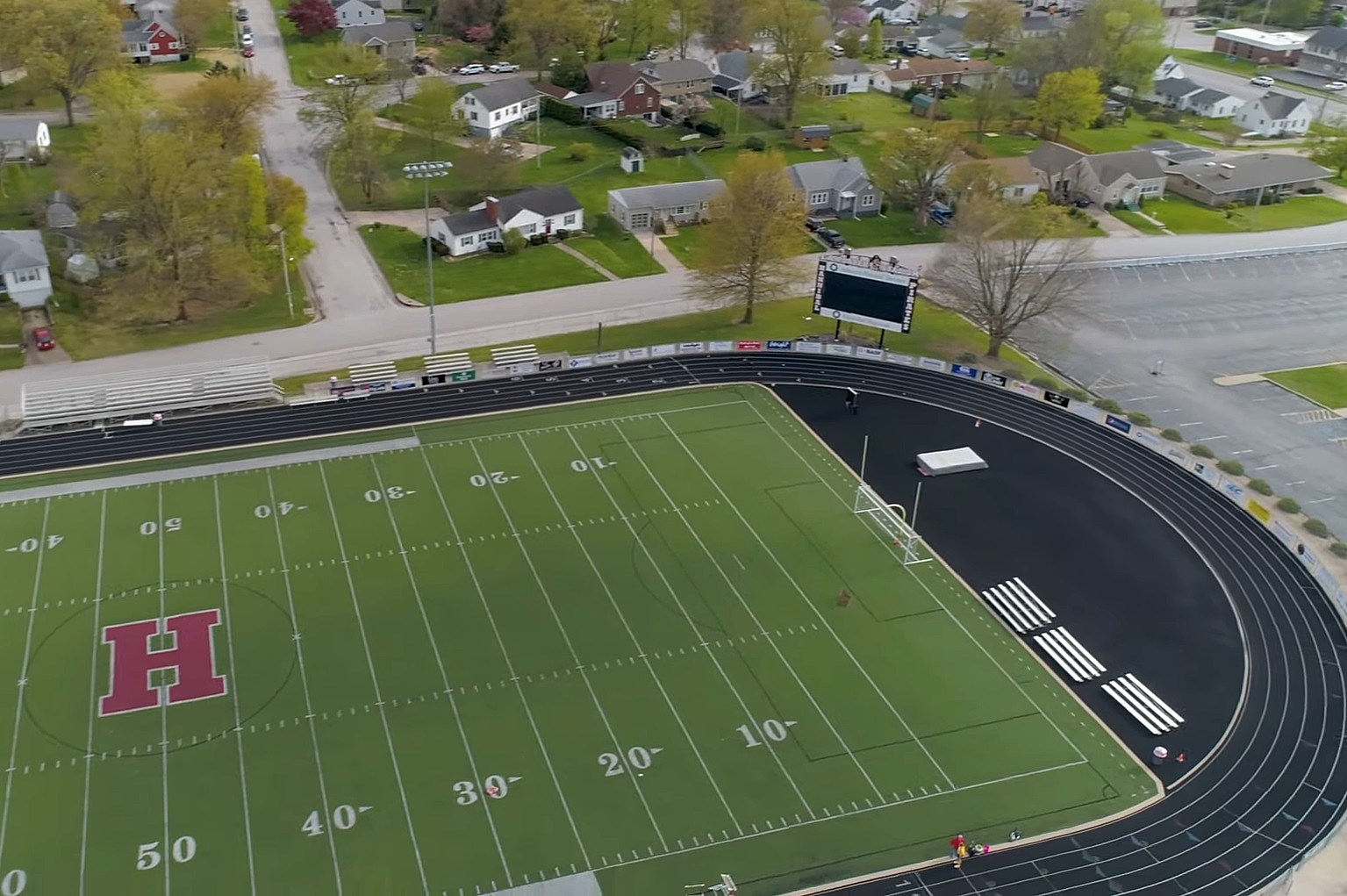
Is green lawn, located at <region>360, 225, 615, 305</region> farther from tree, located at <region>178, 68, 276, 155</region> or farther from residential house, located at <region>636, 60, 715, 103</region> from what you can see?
residential house, located at <region>636, 60, 715, 103</region>

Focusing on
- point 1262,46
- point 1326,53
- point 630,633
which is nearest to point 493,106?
point 630,633

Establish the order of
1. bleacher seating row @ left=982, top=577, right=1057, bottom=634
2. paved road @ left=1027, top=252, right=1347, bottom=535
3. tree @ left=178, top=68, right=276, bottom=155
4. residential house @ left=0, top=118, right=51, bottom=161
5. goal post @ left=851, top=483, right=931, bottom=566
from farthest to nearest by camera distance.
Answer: residential house @ left=0, top=118, right=51, bottom=161, tree @ left=178, top=68, right=276, bottom=155, paved road @ left=1027, top=252, right=1347, bottom=535, goal post @ left=851, top=483, right=931, bottom=566, bleacher seating row @ left=982, top=577, right=1057, bottom=634

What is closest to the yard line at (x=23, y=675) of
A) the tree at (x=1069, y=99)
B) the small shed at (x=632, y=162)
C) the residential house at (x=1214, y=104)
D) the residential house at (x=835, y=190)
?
the small shed at (x=632, y=162)

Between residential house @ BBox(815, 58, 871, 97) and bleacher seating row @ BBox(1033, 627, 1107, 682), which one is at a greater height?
residential house @ BBox(815, 58, 871, 97)

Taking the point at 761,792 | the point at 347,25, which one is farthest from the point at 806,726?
the point at 347,25

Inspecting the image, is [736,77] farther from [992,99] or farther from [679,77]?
[992,99]

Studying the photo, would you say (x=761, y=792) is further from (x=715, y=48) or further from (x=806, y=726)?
(x=715, y=48)

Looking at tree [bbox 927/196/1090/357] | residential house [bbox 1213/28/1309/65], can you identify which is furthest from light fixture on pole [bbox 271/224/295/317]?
residential house [bbox 1213/28/1309/65]
